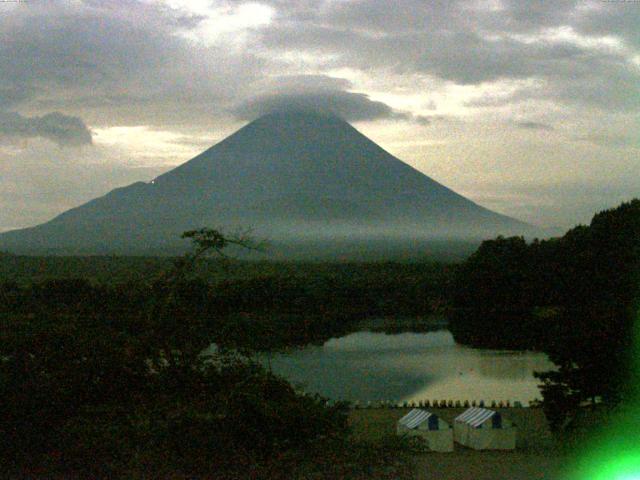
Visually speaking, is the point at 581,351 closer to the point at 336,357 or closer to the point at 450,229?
the point at 336,357

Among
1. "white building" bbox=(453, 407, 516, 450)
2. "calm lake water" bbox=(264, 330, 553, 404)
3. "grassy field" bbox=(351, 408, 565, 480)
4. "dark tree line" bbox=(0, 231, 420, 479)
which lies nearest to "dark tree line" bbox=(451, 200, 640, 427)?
"grassy field" bbox=(351, 408, 565, 480)

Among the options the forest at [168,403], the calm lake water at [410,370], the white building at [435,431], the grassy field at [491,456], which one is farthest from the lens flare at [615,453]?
the calm lake water at [410,370]

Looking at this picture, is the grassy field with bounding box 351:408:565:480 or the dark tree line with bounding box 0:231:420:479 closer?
the dark tree line with bounding box 0:231:420:479

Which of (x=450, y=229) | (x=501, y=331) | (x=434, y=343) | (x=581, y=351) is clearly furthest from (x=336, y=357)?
(x=450, y=229)

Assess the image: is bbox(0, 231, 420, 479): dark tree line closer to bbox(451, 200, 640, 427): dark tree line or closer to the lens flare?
the lens flare

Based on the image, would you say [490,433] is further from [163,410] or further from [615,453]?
[163,410]

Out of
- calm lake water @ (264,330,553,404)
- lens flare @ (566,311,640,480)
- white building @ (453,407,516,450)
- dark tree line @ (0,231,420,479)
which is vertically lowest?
calm lake water @ (264,330,553,404)

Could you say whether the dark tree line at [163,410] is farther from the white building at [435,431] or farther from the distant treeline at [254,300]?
the white building at [435,431]
